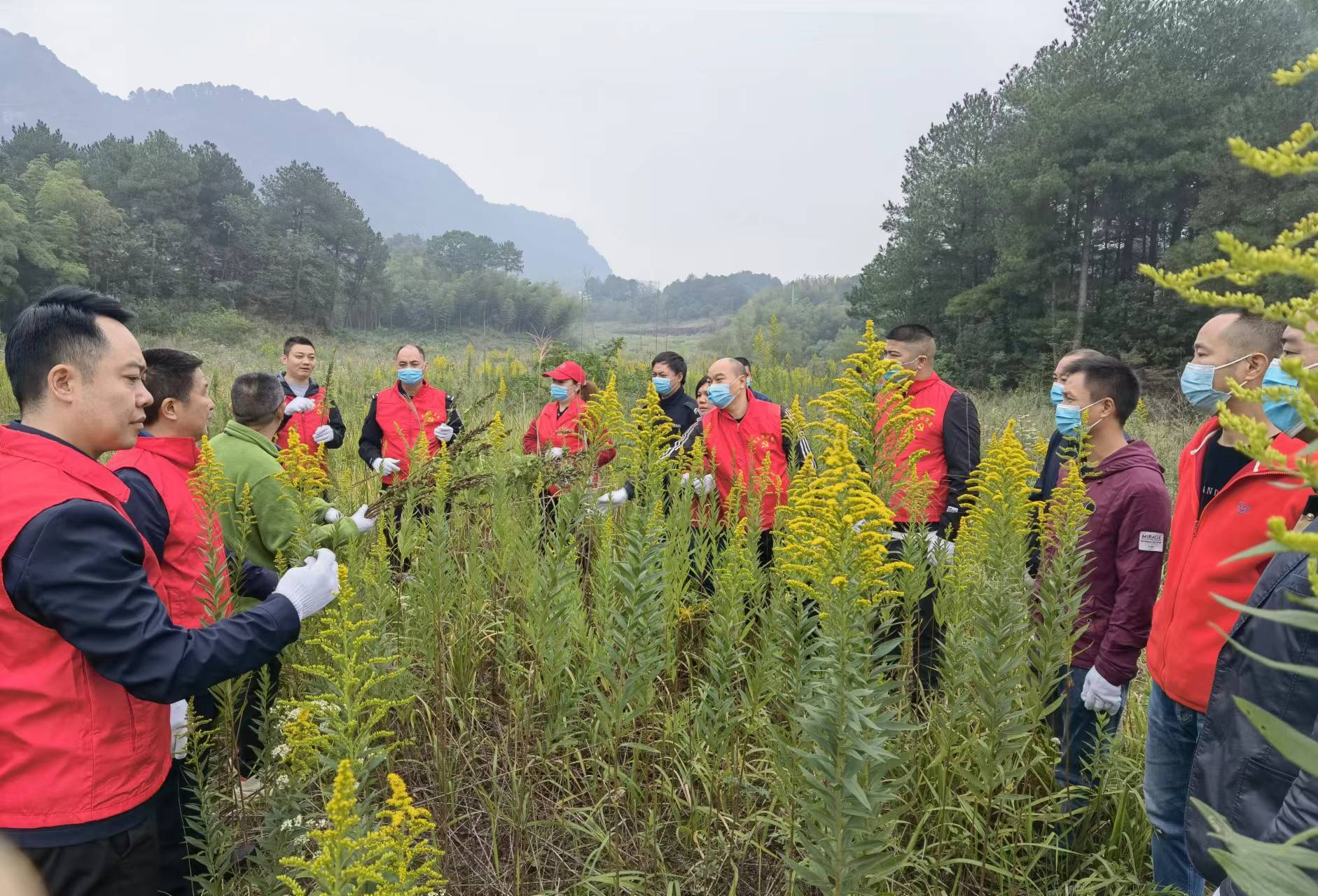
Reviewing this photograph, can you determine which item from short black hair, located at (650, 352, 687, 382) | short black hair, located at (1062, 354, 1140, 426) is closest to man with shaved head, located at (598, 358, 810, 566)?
short black hair, located at (650, 352, 687, 382)

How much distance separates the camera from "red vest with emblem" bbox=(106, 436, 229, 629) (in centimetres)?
227

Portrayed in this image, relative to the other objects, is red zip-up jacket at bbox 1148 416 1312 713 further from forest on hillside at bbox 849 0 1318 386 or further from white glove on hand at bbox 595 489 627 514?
forest on hillside at bbox 849 0 1318 386

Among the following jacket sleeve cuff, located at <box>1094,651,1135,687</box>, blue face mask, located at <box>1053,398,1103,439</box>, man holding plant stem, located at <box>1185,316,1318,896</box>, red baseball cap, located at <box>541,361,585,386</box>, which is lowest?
jacket sleeve cuff, located at <box>1094,651,1135,687</box>

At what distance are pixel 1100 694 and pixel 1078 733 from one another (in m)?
0.41

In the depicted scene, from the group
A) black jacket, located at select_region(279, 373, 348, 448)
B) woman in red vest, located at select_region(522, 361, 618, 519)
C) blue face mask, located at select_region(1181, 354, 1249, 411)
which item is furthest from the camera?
black jacket, located at select_region(279, 373, 348, 448)

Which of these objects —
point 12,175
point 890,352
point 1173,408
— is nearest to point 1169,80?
point 1173,408

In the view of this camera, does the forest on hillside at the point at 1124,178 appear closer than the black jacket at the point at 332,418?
No

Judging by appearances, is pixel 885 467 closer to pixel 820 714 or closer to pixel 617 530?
pixel 820 714

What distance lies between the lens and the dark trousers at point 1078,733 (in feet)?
8.28

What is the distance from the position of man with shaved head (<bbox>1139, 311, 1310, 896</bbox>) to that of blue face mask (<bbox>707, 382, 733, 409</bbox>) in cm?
241

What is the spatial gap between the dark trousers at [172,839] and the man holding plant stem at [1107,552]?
277cm

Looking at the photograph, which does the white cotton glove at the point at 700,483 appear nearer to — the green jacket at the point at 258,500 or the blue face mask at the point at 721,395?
the blue face mask at the point at 721,395

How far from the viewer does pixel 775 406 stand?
182 inches

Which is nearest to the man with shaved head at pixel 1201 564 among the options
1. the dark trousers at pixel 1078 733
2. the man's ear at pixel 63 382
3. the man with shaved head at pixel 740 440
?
the dark trousers at pixel 1078 733
